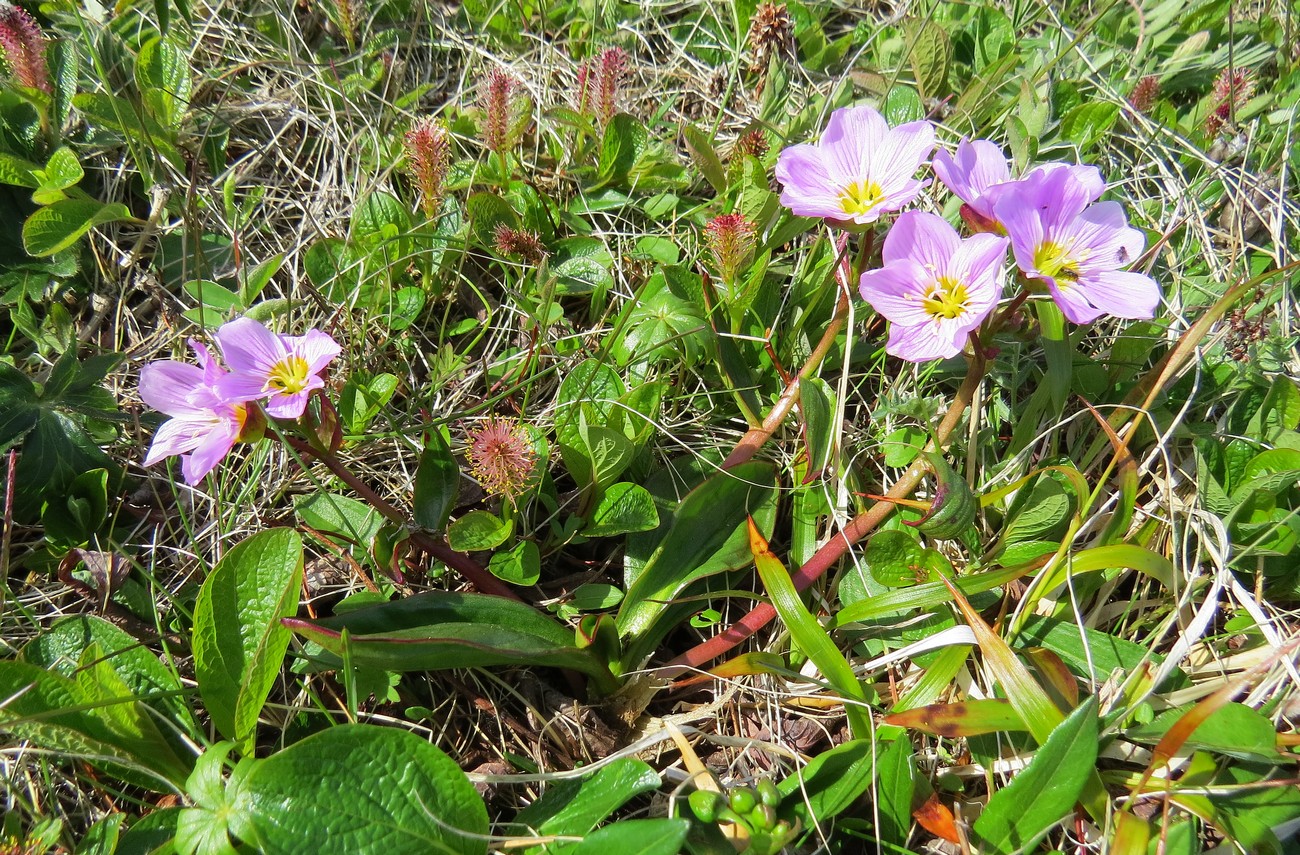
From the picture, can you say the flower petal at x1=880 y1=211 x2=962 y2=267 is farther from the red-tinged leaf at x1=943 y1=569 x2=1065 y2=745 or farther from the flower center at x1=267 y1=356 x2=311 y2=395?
the flower center at x1=267 y1=356 x2=311 y2=395

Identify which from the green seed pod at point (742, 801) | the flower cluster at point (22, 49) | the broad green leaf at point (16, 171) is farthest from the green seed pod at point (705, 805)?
the flower cluster at point (22, 49)

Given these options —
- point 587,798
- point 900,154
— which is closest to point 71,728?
point 587,798

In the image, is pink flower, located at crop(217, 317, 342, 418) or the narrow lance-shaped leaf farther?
the narrow lance-shaped leaf

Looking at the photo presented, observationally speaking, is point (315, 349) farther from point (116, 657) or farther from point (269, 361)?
point (116, 657)

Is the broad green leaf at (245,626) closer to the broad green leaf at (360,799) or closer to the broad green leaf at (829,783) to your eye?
the broad green leaf at (360,799)

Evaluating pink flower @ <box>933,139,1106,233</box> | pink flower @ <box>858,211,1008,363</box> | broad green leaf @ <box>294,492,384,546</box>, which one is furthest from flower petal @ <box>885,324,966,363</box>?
broad green leaf @ <box>294,492,384,546</box>
